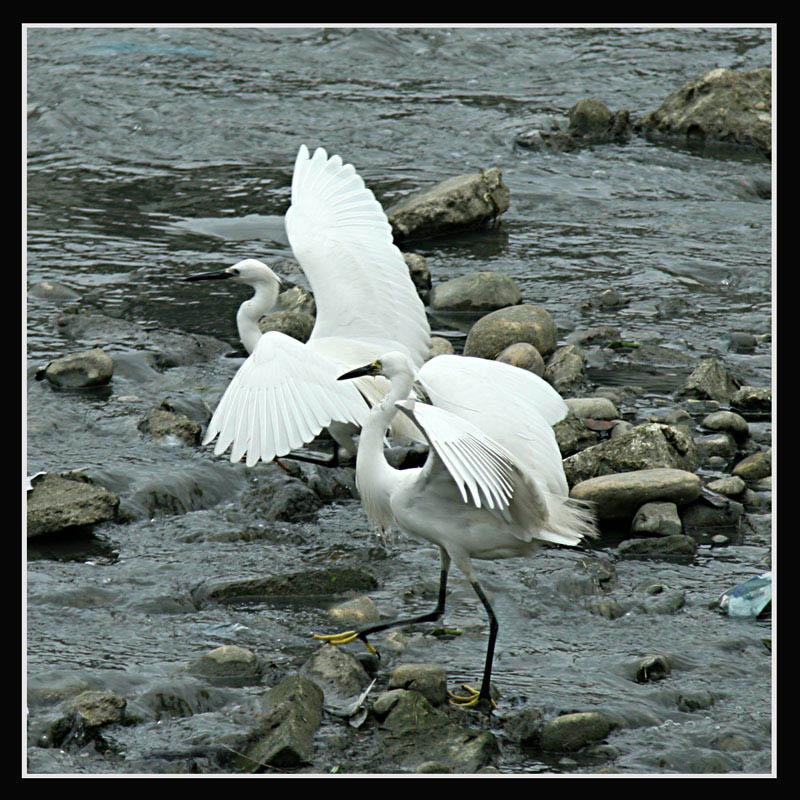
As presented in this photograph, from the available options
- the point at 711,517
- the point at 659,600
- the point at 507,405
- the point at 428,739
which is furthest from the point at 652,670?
the point at 711,517

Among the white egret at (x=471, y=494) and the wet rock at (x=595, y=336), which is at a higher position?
the wet rock at (x=595, y=336)

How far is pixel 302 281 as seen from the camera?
33.8 feet

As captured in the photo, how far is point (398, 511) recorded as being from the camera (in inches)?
210

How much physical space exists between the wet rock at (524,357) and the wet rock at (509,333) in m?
0.19

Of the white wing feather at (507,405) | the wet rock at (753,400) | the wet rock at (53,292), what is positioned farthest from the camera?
the wet rock at (53,292)

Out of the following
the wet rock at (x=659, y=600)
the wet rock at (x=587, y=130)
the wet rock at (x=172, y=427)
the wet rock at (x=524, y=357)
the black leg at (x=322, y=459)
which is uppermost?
the wet rock at (x=587, y=130)

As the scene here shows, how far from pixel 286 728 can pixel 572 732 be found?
115 centimetres

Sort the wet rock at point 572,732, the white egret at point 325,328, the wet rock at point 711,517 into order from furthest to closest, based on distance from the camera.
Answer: the wet rock at point 711,517 → the white egret at point 325,328 → the wet rock at point 572,732

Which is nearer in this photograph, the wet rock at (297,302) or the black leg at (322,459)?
the black leg at (322,459)

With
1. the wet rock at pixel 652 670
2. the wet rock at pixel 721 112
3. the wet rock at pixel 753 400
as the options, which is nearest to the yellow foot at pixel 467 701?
the wet rock at pixel 652 670

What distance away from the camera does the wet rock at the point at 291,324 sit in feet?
29.0

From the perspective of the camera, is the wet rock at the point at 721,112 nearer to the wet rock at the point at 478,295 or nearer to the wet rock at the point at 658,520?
the wet rock at the point at 478,295

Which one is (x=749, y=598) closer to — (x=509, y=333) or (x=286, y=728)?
(x=286, y=728)

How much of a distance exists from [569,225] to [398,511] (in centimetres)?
725
